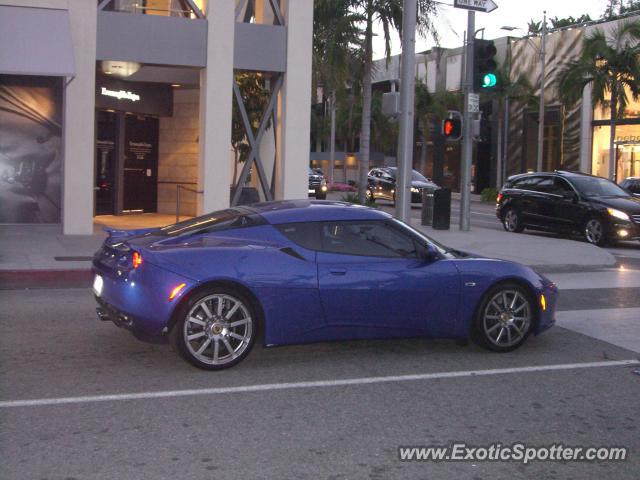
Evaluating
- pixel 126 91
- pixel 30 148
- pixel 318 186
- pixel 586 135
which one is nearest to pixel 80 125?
pixel 30 148

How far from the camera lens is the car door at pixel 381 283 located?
7039 millimetres

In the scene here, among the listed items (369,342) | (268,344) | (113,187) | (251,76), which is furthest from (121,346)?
(113,187)

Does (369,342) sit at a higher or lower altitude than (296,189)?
lower

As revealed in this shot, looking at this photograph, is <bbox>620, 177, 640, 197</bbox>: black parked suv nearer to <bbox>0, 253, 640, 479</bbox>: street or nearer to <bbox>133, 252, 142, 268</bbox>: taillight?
<bbox>0, 253, 640, 479</bbox>: street

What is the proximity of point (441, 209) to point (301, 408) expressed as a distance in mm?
15884

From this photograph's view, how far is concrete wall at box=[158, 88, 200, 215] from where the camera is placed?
22.4 m

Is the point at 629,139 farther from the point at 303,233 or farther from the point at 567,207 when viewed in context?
the point at 303,233

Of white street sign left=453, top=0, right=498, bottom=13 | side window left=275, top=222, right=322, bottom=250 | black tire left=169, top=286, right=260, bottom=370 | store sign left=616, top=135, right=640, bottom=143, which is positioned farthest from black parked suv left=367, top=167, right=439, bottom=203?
black tire left=169, top=286, right=260, bottom=370

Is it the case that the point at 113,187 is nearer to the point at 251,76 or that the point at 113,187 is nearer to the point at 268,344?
the point at 251,76

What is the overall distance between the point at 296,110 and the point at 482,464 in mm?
14302

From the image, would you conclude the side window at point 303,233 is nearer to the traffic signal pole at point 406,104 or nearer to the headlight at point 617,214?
the traffic signal pole at point 406,104

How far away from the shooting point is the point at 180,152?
74.5 ft

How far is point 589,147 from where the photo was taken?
159ft

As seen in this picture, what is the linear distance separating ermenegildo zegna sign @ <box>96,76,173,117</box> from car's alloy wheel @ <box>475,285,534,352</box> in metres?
14.6
